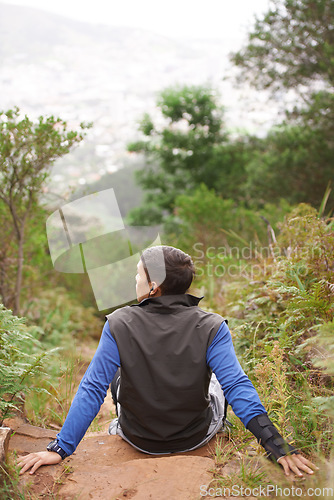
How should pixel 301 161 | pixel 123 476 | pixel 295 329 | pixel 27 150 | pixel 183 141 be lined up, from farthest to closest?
pixel 183 141, pixel 301 161, pixel 27 150, pixel 295 329, pixel 123 476

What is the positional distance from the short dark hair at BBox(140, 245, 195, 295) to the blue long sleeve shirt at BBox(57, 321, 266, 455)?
30cm

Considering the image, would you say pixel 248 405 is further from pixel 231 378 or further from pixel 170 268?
pixel 170 268

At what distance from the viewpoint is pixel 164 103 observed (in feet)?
57.4

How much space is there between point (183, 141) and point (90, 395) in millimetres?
16082

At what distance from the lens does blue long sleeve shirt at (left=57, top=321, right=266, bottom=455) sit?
83.2 inches

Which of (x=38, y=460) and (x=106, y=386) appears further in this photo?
(x=106, y=386)

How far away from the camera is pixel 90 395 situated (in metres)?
2.17

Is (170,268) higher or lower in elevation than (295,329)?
higher

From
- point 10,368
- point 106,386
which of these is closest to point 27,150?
point 10,368

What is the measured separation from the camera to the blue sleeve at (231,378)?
6.89 feet

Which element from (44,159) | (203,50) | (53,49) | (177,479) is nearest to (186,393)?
(177,479)

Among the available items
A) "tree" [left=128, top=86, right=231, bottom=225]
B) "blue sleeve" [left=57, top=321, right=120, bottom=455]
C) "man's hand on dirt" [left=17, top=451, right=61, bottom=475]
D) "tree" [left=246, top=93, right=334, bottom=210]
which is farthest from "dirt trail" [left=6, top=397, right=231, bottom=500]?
"tree" [left=128, top=86, right=231, bottom=225]

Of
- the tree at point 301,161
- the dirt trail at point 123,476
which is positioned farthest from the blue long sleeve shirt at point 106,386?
the tree at point 301,161

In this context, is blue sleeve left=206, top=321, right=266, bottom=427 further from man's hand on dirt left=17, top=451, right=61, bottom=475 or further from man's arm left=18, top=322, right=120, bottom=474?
man's hand on dirt left=17, top=451, right=61, bottom=475
